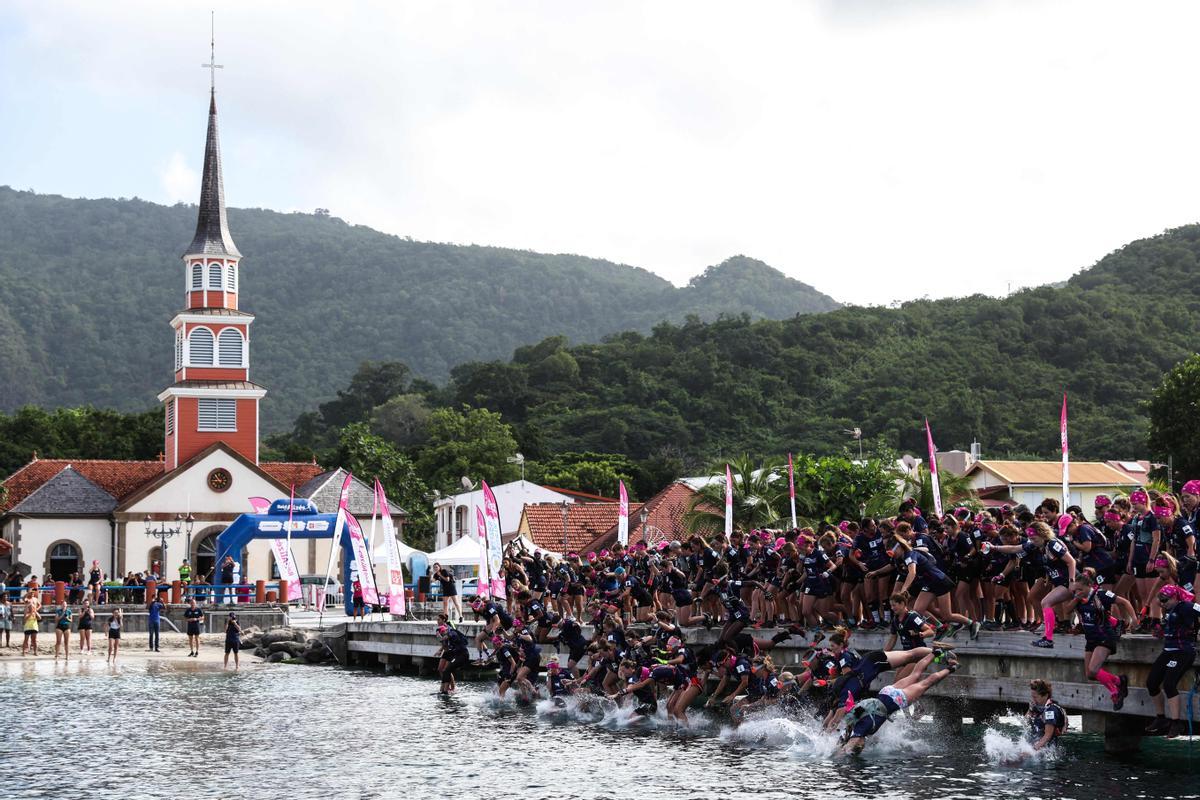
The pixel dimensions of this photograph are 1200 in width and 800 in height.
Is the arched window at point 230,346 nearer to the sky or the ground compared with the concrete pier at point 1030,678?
nearer to the sky

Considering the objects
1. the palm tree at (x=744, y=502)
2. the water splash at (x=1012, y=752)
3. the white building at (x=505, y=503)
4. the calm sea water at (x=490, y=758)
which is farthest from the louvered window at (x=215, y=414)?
the water splash at (x=1012, y=752)

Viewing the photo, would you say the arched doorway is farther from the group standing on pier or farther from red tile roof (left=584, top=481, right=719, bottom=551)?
the group standing on pier

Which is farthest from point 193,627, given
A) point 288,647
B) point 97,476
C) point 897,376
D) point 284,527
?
point 897,376

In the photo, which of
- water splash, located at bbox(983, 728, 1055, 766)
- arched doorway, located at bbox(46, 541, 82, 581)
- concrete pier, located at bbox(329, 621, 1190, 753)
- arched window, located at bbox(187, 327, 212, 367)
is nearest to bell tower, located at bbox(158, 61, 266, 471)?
arched window, located at bbox(187, 327, 212, 367)

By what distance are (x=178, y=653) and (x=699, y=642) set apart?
1097 inches

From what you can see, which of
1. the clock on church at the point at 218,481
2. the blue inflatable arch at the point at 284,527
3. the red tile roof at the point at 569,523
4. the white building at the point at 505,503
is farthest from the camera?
the white building at the point at 505,503

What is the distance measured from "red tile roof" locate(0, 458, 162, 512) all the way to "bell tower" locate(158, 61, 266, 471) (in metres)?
1.72

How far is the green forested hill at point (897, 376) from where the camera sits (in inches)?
4107

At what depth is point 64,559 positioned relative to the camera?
70125 millimetres

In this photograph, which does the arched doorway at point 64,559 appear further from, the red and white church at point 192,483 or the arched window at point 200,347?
the arched window at point 200,347

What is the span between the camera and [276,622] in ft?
183

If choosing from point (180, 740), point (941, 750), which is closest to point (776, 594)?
point (941, 750)

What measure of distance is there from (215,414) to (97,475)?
7.02 metres

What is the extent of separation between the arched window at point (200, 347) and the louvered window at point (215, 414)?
86.6 inches
